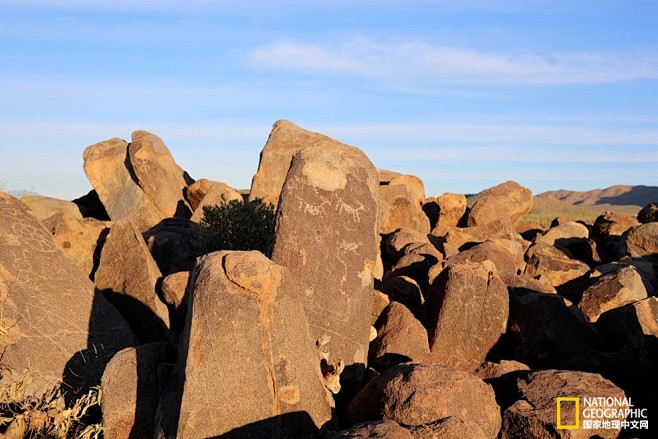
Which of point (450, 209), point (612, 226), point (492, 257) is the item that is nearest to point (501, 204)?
point (450, 209)

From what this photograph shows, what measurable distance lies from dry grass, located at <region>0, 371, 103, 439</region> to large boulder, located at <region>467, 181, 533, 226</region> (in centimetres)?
1260

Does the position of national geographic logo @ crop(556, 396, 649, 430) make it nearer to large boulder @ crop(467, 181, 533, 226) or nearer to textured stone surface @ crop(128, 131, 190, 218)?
large boulder @ crop(467, 181, 533, 226)

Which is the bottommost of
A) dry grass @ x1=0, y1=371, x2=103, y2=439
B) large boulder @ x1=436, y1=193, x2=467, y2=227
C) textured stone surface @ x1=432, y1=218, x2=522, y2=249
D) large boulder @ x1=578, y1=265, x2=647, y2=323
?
dry grass @ x1=0, y1=371, x2=103, y2=439

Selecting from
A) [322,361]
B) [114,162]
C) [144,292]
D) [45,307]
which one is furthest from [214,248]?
[114,162]

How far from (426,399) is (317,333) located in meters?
2.01

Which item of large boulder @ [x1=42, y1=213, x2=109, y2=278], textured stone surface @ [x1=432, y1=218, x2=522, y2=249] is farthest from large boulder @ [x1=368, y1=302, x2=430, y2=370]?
textured stone surface @ [x1=432, y1=218, x2=522, y2=249]

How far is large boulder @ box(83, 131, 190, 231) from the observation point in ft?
60.4

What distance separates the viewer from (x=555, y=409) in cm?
653

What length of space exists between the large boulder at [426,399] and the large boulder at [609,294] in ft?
15.9

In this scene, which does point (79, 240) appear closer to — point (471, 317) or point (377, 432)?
point (471, 317)

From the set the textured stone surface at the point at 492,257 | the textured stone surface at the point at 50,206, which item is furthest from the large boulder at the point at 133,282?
the textured stone surface at the point at 50,206

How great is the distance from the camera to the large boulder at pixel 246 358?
5754 millimetres

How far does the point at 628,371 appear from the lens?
309 inches

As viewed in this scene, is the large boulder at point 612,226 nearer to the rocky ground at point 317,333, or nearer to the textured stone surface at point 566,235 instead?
the textured stone surface at point 566,235
